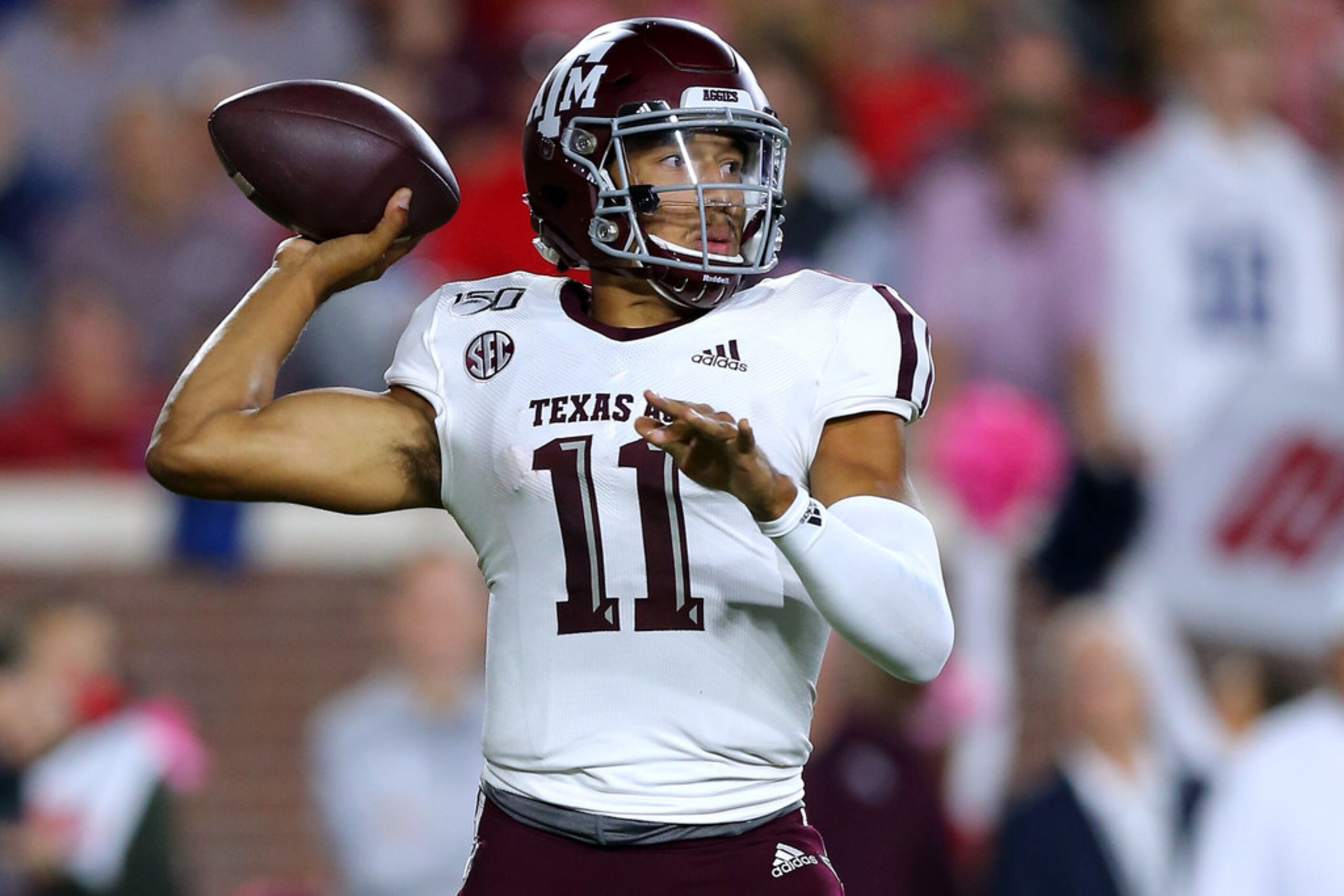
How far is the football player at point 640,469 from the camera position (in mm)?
2816

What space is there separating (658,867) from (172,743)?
3.43m

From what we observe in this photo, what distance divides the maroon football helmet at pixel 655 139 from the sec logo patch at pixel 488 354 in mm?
179

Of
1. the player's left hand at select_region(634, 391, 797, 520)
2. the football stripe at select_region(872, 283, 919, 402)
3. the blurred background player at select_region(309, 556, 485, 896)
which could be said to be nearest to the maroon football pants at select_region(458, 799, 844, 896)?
the player's left hand at select_region(634, 391, 797, 520)

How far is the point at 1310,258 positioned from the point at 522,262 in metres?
Result: 2.69

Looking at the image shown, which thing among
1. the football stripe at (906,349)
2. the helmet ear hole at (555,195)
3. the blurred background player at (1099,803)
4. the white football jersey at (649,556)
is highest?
the helmet ear hole at (555,195)

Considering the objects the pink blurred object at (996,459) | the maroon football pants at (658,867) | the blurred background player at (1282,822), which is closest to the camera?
the maroon football pants at (658,867)

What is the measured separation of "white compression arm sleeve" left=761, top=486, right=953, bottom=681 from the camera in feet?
8.66

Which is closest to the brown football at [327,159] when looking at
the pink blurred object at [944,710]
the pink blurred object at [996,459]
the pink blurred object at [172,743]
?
the pink blurred object at [172,743]

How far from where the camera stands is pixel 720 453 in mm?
2574

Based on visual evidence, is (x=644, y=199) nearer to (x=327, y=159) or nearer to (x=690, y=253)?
(x=690, y=253)

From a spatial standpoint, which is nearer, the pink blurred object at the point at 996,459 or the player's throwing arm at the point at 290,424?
the player's throwing arm at the point at 290,424

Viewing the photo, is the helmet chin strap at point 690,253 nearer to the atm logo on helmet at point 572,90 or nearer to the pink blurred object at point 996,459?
the atm logo on helmet at point 572,90

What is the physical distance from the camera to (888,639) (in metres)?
2.71

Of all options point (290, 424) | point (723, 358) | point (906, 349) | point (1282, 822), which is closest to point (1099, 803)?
point (1282, 822)
